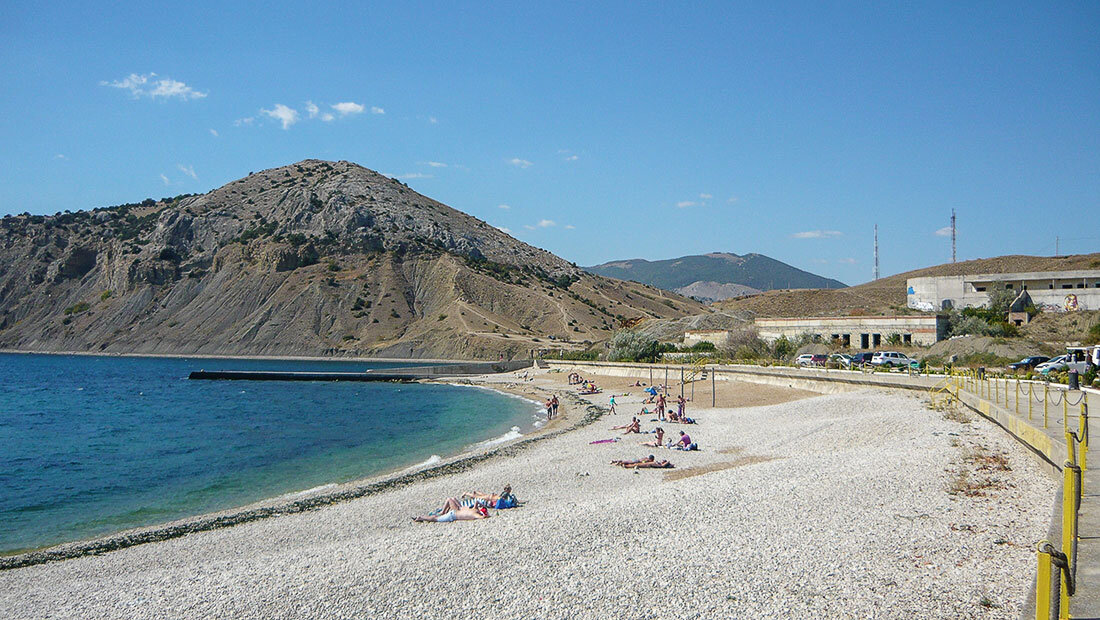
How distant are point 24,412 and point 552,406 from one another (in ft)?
104

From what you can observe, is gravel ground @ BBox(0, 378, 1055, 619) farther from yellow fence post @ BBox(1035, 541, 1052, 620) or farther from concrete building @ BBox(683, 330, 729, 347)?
concrete building @ BBox(683, 330, 729, 347)

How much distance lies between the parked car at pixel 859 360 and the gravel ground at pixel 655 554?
24895mm

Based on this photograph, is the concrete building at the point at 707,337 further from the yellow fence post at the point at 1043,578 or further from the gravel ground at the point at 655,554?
the yellow fence post at the point at 1043,578

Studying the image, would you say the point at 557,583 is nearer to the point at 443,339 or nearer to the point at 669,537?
the point at 669,537

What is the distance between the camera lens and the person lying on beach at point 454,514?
1530cm

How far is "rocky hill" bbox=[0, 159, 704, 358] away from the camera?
106 meters

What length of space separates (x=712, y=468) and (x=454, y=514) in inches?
285

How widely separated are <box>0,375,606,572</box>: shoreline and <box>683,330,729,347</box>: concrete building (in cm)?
3230

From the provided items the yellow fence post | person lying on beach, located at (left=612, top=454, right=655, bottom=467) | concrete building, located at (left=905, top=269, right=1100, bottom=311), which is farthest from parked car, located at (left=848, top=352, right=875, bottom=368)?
the yellow fence post

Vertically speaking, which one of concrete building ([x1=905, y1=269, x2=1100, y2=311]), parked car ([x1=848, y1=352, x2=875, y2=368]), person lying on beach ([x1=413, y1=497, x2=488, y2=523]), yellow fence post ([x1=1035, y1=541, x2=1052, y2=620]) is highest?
concrete building ([x1=905, y1=269, x2=1100, y2=311])

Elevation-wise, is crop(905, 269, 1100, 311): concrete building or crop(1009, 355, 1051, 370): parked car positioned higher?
crop(905, 269, 1100, 311): concrete building

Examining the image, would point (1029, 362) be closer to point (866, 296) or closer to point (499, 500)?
point (499, 500)

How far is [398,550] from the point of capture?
41.6ft

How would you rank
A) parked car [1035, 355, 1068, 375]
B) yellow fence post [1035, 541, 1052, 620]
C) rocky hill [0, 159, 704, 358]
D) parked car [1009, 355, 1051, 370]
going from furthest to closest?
rocky hill [0, 159, 704, 358] → parked car [1009, 355, 1051, 370] → parked car [1035, 355, 1068, 375] → yellow fence post [1035, 541, 1052, 620]
